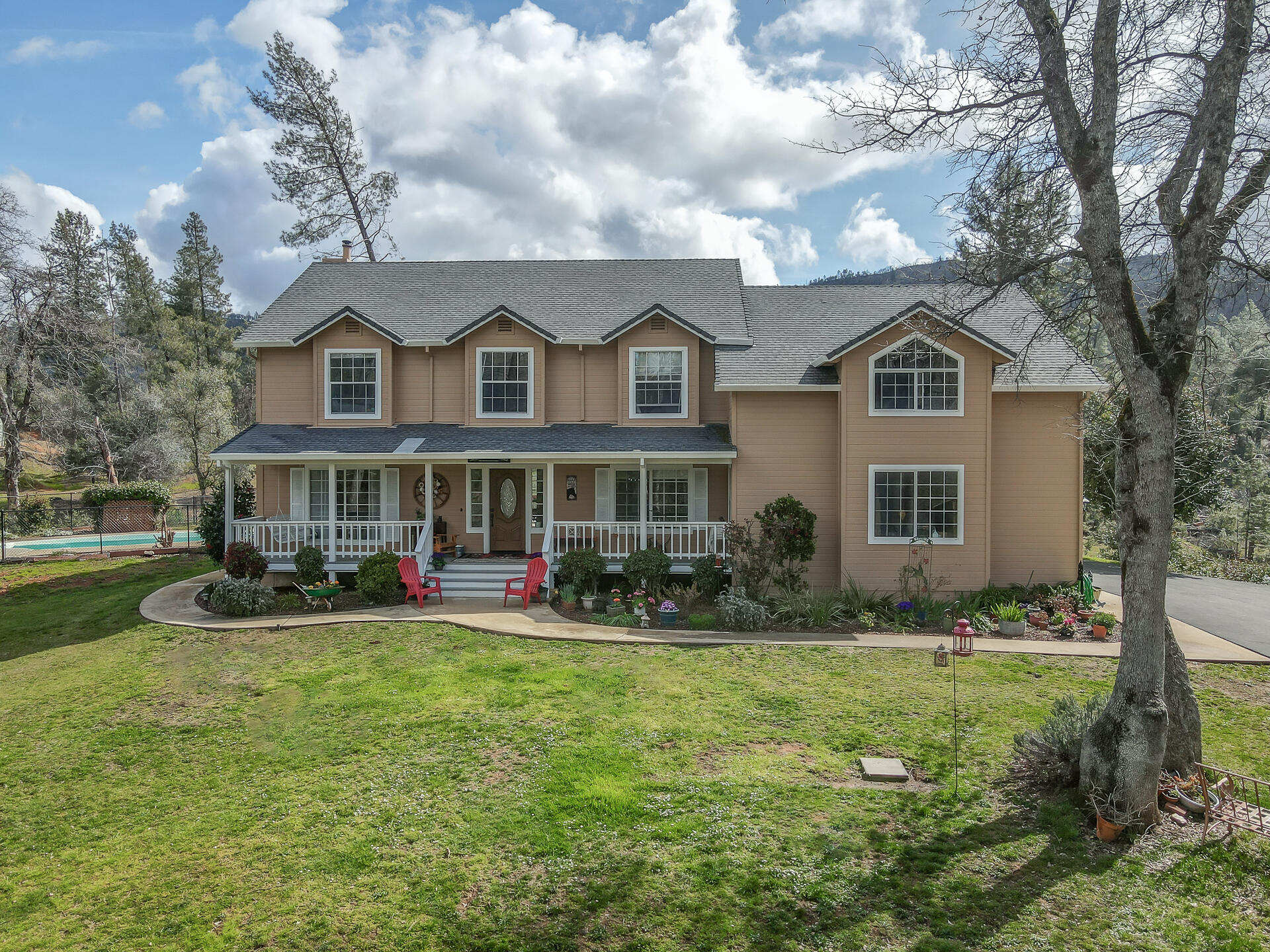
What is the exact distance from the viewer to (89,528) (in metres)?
28.1

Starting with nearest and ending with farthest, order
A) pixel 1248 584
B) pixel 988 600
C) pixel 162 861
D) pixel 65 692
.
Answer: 1. pixel 162 861
2. pixel 65 692
3. pixel 988 600
4. pixel 1248 584

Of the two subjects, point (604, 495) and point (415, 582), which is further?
point (604, 495)

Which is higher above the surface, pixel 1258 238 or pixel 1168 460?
pixel 1258 238

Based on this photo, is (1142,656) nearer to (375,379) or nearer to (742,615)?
(742,615)

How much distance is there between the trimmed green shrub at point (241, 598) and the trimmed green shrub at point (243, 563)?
521mm

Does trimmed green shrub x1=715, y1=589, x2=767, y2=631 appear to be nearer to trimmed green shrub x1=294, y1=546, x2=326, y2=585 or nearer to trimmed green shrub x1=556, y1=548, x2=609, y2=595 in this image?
trimmed green shrub x1=556, y1=548, x2=609, y2=595

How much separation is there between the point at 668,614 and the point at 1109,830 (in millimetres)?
8108

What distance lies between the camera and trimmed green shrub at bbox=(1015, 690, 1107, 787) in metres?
6.18

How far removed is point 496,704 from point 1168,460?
24.9 ft

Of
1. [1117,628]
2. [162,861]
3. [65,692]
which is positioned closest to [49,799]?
[162,861]

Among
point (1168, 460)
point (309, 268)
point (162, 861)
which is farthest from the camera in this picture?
point (309, 268)

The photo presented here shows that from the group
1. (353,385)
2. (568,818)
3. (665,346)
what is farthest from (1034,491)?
(353,385)

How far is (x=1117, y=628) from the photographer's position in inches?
493

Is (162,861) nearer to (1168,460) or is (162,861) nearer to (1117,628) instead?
(1168,460)
